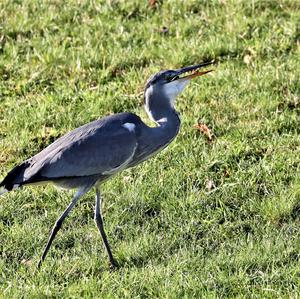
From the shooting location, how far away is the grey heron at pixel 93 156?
6734 mm

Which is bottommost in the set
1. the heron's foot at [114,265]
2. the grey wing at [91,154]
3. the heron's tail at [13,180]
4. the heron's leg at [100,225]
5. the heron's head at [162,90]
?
the heron's foot at [114,265]

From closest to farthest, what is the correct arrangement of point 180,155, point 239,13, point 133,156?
point 133,156
point 180,155
point 239,13

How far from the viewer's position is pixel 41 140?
27.3ft

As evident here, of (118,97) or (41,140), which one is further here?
(118,97)

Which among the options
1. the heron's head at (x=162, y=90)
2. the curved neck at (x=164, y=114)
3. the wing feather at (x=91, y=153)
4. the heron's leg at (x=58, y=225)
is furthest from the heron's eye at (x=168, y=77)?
the heron's leg at (x=58, y=225)

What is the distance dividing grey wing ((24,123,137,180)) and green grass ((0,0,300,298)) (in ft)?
1.88

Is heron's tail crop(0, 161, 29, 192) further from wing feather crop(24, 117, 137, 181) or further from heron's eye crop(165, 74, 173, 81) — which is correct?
heron's eye crop(165, 74, 173, 81)

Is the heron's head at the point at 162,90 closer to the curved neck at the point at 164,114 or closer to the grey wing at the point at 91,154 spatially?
the curved neck at the point at 164,114

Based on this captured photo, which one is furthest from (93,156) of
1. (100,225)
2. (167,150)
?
(167,150)

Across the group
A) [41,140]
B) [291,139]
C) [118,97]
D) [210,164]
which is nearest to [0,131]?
[41,140]

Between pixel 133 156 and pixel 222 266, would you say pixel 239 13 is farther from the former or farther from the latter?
pixel 222 266

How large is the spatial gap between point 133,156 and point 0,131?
199 centimetres

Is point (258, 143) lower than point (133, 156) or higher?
lower

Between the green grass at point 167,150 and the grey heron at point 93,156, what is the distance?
0.35 meters
